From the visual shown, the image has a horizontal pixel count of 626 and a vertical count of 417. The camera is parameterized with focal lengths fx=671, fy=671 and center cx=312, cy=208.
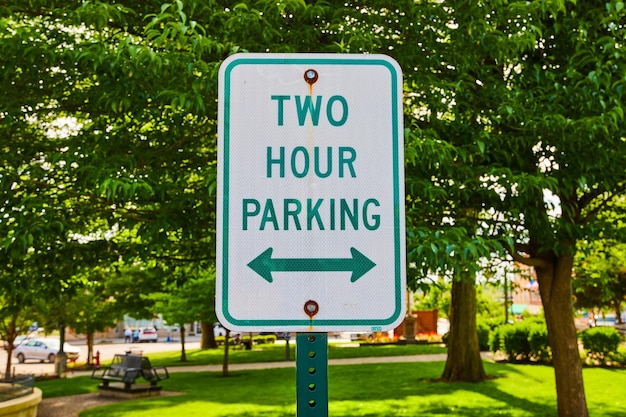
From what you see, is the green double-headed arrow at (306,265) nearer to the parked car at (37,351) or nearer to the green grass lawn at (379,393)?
the green grass lawn at (379,393)

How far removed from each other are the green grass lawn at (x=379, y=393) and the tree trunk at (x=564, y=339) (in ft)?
6.71

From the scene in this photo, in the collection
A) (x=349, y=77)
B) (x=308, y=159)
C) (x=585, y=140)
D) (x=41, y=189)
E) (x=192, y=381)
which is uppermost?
(x=585, y=140)

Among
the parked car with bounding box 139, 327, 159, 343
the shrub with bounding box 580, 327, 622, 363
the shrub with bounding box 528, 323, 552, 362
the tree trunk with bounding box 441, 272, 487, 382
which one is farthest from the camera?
the parked car with bounding box 139, 327, 159, 343

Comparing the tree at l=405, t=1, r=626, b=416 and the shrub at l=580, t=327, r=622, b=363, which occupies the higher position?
the tree at l=405, t=1, r=626, b=416

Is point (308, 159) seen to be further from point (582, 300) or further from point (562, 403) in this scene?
point (582, 300)

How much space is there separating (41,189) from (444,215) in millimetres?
4519

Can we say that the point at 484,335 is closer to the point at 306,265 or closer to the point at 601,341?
the point at 601,341

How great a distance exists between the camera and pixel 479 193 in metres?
7.68

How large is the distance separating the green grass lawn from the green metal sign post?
11816mm

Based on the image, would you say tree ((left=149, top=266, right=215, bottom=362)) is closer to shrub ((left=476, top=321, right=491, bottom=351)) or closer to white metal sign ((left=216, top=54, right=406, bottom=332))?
shrub ((left=476, top=321, right=491, bottom=351))

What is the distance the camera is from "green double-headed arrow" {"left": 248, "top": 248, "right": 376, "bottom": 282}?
1656 mm

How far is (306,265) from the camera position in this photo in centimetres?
166

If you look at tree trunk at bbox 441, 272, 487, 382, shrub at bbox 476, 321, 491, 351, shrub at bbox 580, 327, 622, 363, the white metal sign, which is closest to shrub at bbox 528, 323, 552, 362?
shrub at bbox 580, 327, 622, 363

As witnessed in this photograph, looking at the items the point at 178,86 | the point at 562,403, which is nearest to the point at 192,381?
the point at 562,403
